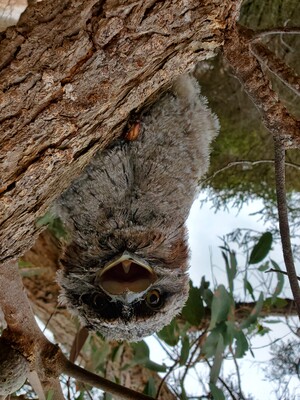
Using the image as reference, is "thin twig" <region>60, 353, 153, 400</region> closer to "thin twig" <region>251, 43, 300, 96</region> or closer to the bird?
the bird

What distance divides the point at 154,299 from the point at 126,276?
0.22 feet

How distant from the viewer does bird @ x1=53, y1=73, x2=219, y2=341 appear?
2.46ft

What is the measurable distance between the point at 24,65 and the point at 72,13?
6 centimetres

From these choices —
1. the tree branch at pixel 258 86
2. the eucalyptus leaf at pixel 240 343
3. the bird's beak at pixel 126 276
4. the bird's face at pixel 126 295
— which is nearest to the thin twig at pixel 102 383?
the bird's face at pixel 126 295

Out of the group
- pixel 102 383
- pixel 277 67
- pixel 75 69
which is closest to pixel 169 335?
pixel 102 383

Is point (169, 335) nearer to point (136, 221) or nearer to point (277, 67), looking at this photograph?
point (136, 221)

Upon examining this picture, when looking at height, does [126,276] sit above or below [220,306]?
below

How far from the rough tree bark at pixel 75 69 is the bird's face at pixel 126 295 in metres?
0.17

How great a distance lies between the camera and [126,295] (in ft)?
2.41

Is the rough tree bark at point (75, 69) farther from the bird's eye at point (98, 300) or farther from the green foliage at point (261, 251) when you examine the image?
the green foliage at point (261, 251)

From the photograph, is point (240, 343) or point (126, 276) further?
point (240, 343)

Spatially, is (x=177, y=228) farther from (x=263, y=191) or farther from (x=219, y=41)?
(x=263, y=191)

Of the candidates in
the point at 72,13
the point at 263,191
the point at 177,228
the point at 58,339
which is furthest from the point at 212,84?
the point at 72,13

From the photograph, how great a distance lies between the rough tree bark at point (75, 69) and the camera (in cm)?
52
